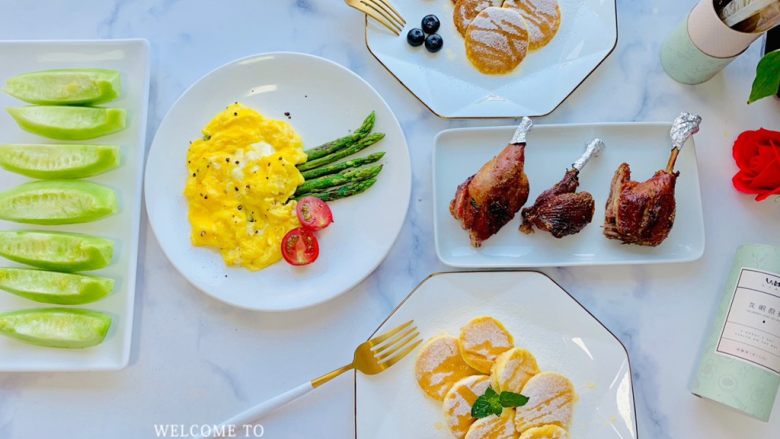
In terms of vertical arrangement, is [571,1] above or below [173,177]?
above

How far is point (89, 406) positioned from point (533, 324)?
182cm

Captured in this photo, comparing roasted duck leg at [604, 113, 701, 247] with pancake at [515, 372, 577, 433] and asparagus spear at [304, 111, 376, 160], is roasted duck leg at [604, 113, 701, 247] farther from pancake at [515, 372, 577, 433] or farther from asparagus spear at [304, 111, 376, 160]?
asparagus spear at [304, 111, 376, 160]

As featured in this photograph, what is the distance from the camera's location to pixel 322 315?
8.66 ft

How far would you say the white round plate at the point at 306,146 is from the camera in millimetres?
2561

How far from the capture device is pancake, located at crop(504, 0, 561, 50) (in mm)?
2734

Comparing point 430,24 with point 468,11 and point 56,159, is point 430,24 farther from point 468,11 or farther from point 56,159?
point 56,159

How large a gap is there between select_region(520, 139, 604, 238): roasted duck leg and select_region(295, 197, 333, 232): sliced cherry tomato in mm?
789

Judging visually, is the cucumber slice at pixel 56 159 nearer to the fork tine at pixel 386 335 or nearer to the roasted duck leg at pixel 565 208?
the fork tine at pixel 386 335

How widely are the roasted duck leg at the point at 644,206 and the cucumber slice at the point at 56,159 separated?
6.67ft

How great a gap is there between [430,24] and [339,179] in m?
0.77

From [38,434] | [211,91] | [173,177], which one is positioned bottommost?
[38,434]

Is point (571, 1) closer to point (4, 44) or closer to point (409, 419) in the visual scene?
point (409, 419)

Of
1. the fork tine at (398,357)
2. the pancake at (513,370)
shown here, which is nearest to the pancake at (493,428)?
the pancake at (513,370)

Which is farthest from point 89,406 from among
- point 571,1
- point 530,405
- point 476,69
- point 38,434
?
point 571,1
